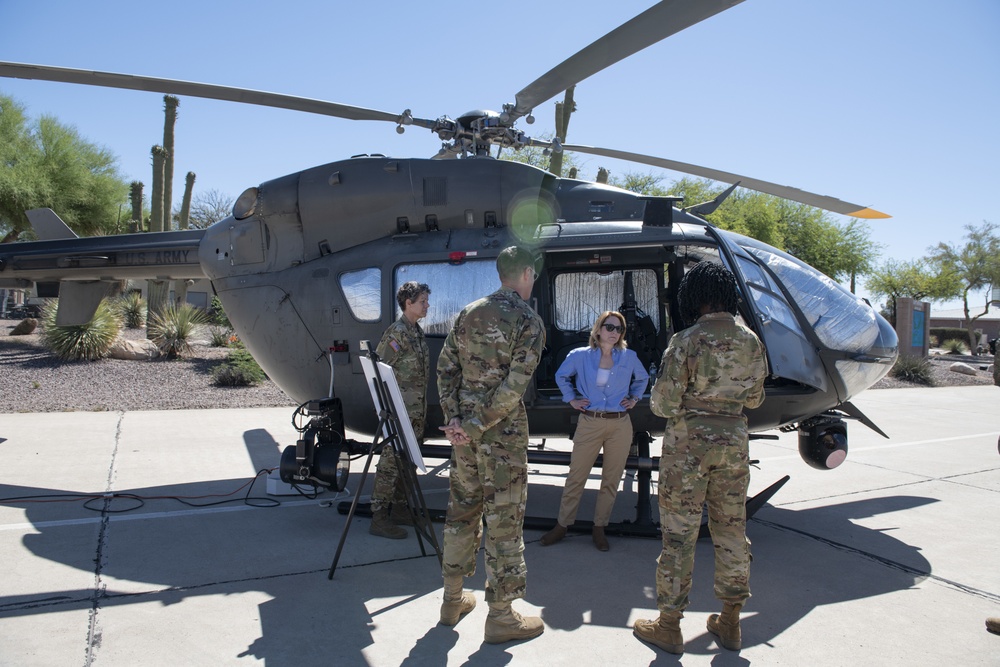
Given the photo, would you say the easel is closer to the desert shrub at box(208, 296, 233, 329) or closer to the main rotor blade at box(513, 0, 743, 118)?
the main rotor blade at box(513, 0, 743, 118)

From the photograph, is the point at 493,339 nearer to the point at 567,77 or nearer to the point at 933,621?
the point at 567,77

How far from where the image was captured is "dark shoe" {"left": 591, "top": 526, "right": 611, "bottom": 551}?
4.58 meters

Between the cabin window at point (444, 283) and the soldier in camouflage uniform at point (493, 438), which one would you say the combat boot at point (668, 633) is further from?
the cabin window at point (444, 283)

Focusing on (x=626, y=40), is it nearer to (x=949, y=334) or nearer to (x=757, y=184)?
(x=757, y=184)

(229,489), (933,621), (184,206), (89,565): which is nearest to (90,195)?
(184,206)

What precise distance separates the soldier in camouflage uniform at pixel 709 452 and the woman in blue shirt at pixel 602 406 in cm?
127

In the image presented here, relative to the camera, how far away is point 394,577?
4.05m

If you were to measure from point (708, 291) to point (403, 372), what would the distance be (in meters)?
2.34

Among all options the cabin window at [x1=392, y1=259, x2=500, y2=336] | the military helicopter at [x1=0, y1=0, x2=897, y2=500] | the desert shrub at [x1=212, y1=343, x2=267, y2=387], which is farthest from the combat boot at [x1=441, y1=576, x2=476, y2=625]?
the desert shrub at [x1=212, y1=343, x2=267, y2=387]

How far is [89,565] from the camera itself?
406cm

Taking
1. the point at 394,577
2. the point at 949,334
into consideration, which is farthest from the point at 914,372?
the point at 949,334

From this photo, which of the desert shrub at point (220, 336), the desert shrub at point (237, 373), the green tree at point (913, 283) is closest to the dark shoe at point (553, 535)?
the desert shrub at point (237, 373)

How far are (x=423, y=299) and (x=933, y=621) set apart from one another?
141 inches

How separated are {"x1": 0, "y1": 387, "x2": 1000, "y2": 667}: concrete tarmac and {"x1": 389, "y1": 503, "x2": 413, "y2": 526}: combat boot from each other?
24 centimetres
